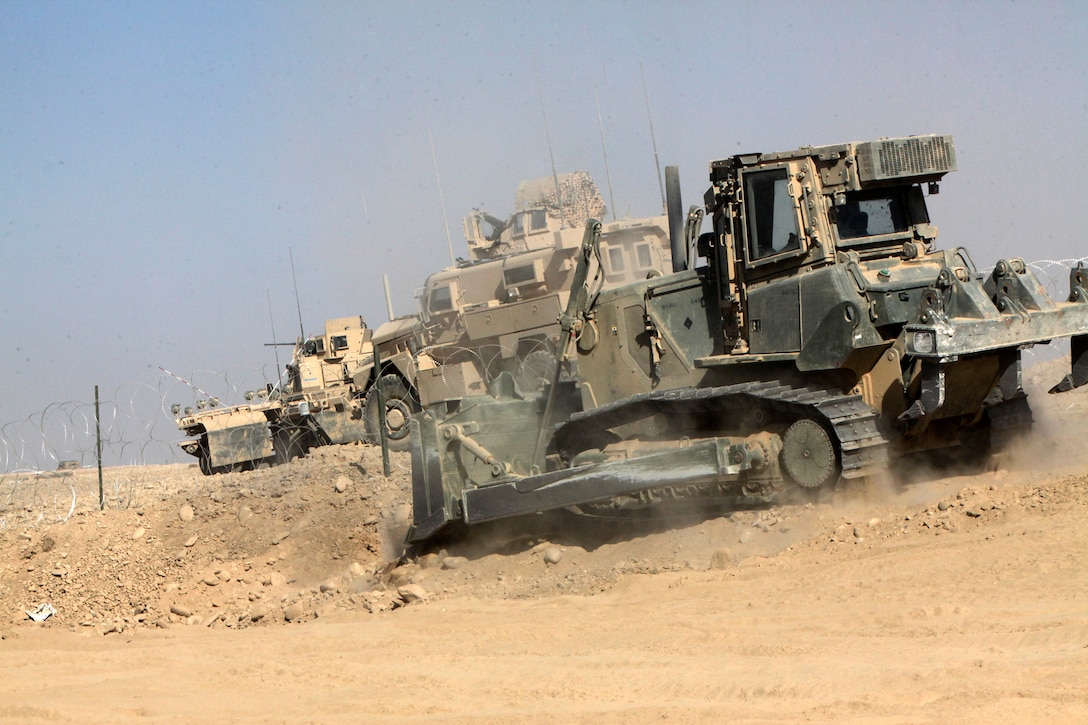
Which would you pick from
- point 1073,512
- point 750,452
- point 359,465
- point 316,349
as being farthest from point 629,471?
point 316,349

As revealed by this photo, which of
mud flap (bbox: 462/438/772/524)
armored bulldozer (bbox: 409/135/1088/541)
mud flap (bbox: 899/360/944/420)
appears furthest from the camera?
mud flap (bbox: 462/438/772/524)

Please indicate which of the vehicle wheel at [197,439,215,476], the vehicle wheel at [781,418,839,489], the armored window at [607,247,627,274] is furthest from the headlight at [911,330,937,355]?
the vehicle wheel at [197,439,215,476]

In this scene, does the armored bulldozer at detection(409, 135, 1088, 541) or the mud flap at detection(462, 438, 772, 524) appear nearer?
the armored bulldozer at detection(409, 135, 1088, 541)

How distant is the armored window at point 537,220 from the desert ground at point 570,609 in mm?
10515

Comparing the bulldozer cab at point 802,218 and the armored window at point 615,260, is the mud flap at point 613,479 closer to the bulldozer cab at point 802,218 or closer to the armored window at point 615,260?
the bulldozer cab at point 802,218

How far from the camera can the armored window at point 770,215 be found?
9719 millimetres

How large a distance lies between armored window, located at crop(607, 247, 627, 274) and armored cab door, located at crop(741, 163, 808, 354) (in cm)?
987

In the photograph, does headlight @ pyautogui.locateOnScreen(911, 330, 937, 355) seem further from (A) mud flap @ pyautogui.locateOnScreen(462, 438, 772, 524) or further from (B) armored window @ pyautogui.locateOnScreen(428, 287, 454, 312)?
(B) armored window @ pyautogui.locateOnScreen(428, 287, 454, 312)

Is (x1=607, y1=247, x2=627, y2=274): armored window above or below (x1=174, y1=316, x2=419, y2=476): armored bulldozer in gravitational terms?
above

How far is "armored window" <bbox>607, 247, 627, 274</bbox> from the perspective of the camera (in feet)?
65.3

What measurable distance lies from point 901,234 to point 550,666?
5343 mm

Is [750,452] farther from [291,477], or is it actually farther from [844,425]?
[291,477]

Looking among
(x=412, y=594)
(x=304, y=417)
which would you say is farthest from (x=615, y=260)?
(x=412, y=594)

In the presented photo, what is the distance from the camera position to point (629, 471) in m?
9.62
